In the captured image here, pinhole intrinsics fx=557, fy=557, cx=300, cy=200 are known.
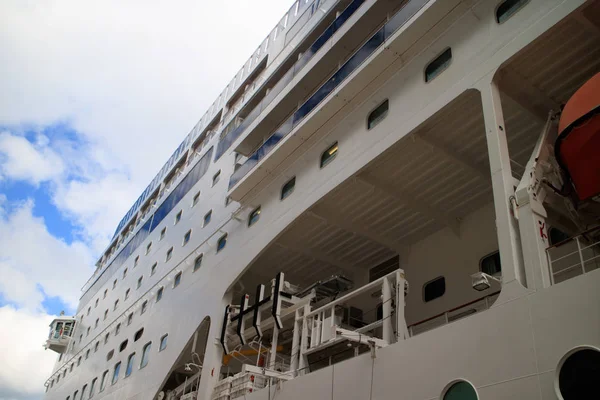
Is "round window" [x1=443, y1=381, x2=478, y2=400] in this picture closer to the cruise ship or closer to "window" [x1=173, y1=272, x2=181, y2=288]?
the cruise ship

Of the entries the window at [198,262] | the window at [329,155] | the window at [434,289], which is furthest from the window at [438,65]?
the window at [198,262]

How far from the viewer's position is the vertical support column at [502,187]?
274 inches

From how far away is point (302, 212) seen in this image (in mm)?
12367

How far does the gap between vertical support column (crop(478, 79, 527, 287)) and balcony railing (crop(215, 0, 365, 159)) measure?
20.1 ft

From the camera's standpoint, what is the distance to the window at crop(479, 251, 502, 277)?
1112 centimetres

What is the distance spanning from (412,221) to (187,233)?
9671 millimetres

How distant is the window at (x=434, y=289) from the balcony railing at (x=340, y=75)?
188 inches

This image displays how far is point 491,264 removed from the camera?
11.3 meters

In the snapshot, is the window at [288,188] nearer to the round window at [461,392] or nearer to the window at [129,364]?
the round window at [461,392]

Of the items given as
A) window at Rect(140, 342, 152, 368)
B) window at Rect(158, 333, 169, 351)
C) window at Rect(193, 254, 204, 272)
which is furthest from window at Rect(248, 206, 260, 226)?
window at Rect(140, 342, 152, 368)

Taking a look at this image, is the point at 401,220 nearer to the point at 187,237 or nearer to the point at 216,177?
the point at 216,177

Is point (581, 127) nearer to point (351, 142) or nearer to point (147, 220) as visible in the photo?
point (351, 142)

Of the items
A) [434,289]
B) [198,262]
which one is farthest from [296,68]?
[434,289]

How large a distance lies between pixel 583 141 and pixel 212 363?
997 cm
